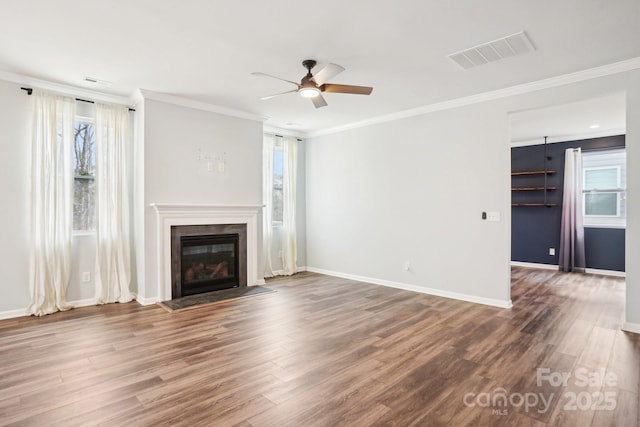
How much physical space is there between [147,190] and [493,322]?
4593mm

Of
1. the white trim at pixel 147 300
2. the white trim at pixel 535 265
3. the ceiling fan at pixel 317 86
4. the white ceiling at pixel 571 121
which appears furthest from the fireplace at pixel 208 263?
the white trim at pixel 535 265

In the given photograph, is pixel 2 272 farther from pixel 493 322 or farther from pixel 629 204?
pixel 629 204

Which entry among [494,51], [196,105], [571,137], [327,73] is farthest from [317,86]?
[571,137]

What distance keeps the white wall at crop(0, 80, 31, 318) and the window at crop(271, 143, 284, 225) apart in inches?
141

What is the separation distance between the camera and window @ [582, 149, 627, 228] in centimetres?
657

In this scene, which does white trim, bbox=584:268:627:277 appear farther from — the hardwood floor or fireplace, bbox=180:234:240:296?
fireplace, bbox=180:234:240:296

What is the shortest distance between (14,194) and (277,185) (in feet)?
12.4

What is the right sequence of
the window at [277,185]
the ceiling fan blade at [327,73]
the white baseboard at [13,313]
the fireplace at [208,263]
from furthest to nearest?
1. the window at [277,185]
2. the fireplace at [208,263]
3. the white baseboard at [13,313]
4. the ceiling fan blade at [327,73]

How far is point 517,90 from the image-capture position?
167 inches

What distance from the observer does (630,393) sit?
7.72 ft

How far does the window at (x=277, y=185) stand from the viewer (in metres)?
6.51

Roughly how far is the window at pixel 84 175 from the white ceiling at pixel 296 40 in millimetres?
614

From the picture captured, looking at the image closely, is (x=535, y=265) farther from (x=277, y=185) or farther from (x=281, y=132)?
(x=281, y=132)

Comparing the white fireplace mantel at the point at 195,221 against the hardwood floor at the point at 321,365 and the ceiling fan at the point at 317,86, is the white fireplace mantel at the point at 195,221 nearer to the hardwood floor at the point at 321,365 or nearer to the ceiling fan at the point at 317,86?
the hardwood floor at the point at 321,365
